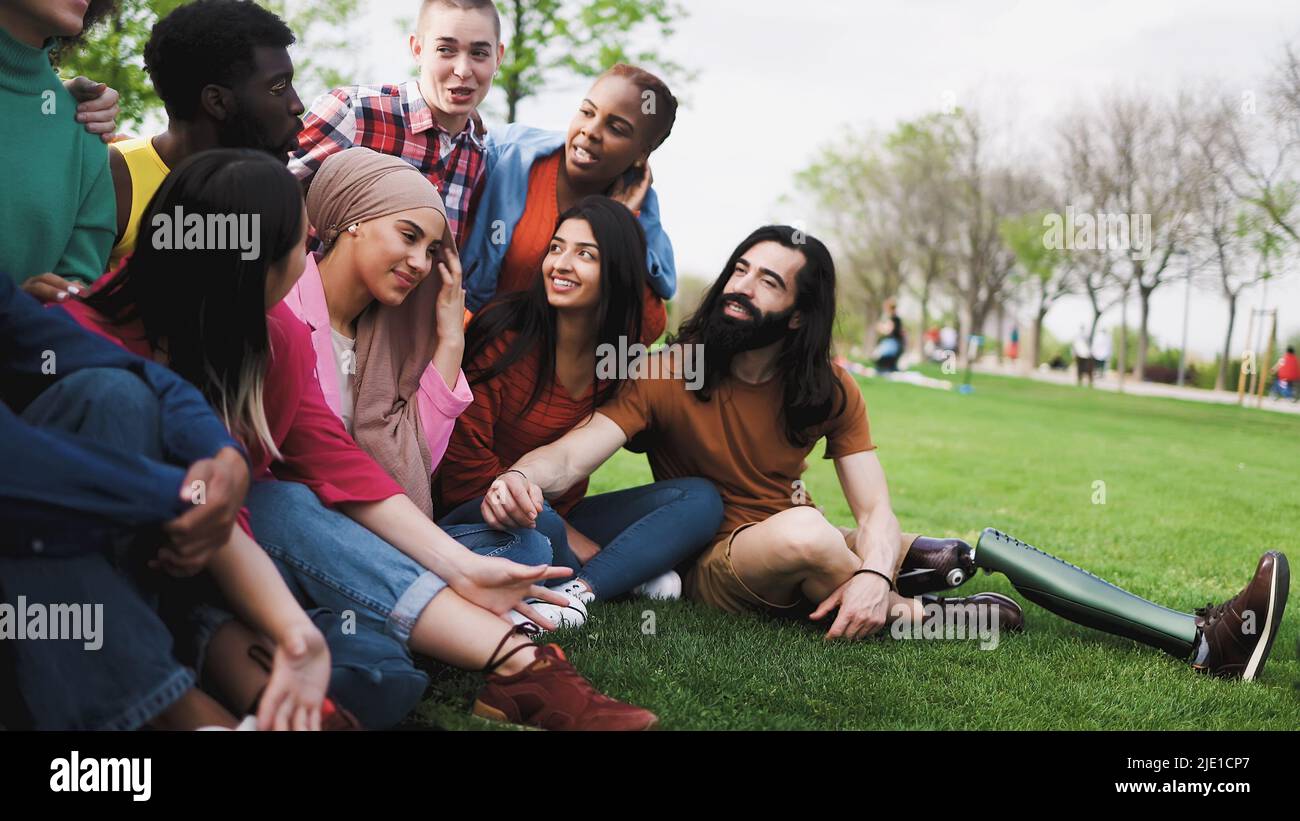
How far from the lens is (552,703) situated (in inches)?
106

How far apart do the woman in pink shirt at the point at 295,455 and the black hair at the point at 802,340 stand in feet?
4.86

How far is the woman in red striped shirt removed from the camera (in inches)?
161

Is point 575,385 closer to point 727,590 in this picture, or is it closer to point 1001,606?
point 727,590

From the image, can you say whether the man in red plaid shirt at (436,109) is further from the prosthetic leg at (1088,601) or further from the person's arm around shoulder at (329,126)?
the prosthetic leg at (1088,601)

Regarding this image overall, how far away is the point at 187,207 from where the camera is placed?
8.35ft

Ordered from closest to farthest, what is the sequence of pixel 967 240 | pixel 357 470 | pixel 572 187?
pixel 357 470, pixel 572 187, pixel 967 240

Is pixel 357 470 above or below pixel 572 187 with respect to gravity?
below

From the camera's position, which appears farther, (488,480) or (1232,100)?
(1232,100)

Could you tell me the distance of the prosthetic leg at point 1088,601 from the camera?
4.06 meters

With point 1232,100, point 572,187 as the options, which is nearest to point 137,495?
point 572,187

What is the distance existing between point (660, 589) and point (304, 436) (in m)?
1.71

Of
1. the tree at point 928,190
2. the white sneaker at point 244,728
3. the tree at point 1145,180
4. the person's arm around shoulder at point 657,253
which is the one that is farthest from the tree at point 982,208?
the white sneaker at point 244,728

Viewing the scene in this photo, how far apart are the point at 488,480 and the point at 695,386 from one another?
90cm
